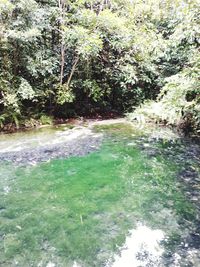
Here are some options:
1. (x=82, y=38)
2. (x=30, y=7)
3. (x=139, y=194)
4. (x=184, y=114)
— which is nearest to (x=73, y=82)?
(x=82, y=38)

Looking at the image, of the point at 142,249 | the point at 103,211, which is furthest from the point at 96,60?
the point at 142,249

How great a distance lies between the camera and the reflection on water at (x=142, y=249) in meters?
3.11

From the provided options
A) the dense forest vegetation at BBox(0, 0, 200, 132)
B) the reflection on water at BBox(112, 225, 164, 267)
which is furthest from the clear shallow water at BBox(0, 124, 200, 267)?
the dense forest vegetation at BBox(0, 0, 200, 132)

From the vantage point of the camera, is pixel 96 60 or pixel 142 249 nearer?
pixel 142 249

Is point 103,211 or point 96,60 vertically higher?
point 96,60

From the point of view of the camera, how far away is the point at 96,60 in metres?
11.6

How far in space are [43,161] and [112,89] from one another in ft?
22.4

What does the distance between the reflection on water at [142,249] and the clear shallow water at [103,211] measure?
0.03 feet

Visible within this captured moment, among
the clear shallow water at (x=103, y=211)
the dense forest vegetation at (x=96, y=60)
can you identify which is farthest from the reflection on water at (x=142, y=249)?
the dense forest vegetation at (x=96, y=60)

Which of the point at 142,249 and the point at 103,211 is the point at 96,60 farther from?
the point at 142,249

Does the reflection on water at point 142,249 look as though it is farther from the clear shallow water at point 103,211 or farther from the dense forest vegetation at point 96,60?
the dense forest vegetation at point 96,60

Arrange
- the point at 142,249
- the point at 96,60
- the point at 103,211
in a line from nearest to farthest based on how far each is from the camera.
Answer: the point at 142,249 → the point at 103,211 → the point at 96,60

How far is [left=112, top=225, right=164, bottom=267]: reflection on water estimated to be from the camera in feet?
10.2

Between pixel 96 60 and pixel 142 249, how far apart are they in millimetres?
9238
